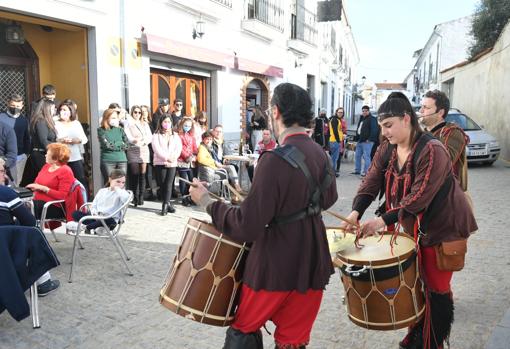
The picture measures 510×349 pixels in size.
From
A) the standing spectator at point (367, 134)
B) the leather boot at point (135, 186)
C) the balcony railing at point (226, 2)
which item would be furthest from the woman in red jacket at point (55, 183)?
the standing spectator at point (367, 134)

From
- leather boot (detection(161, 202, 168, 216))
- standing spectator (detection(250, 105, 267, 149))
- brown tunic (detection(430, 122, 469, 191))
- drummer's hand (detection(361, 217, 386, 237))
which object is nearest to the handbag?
drummer's hand (detection(361, 217, 386, 237))

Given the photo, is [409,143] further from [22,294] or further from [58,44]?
[58,44]

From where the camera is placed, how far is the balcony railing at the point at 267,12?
12500mm

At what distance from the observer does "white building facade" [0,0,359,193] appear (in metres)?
7.50

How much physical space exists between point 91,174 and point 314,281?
637cm

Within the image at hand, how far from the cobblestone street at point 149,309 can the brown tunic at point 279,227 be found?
1360 mm

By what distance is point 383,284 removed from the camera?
2523mm

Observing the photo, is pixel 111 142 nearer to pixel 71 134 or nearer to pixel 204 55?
pixel 71 134

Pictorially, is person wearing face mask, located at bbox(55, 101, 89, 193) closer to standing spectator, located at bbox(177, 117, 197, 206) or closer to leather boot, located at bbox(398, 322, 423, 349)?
standing spectator, located at bbox(177, 117, 197, 206)

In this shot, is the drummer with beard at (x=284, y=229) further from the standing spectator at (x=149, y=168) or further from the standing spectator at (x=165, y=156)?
the standing spectator at (x=149, y=168)

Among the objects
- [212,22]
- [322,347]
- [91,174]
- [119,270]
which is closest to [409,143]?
[322,347]

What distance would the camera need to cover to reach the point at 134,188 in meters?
7.80

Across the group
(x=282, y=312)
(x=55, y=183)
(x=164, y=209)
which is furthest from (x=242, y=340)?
(x=164, y=209)

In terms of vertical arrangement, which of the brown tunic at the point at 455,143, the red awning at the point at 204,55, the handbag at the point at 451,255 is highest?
the red awning at the point at 204,55
